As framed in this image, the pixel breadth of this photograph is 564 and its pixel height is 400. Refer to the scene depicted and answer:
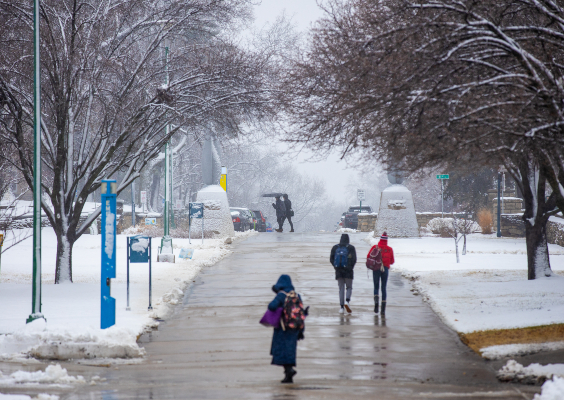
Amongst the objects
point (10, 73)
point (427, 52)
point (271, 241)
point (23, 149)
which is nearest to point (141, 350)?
point (427, 52)

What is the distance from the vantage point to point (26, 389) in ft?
24.3

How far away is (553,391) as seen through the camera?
266 inches

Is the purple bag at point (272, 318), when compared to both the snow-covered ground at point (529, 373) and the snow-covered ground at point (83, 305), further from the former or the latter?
the snow-covered ground at point (529, 373)

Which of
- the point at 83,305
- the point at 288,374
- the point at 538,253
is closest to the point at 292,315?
the point at 288,374

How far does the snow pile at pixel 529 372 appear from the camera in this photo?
7.92 meters

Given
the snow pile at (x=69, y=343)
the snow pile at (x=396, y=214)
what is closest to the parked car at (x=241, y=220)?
the snow pile at (x=396, y=214)

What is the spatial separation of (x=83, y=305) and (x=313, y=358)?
5692 mm

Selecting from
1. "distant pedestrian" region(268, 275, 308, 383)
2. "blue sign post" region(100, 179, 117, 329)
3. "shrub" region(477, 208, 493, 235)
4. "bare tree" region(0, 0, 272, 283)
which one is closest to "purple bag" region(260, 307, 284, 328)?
"distant pedestrian" region(268, 275, 308, 383)

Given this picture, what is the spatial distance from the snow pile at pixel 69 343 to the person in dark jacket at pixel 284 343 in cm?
236

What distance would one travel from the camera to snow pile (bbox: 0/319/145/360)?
924 centimetres

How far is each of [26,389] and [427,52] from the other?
6.76 meters

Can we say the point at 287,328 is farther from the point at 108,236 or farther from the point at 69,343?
the point at 108,236

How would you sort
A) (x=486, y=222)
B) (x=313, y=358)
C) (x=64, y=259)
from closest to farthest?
(x=313, y=358), (x=64, y=259), (x=486, y=222)

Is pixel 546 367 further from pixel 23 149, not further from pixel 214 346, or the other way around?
pixel 23 149
